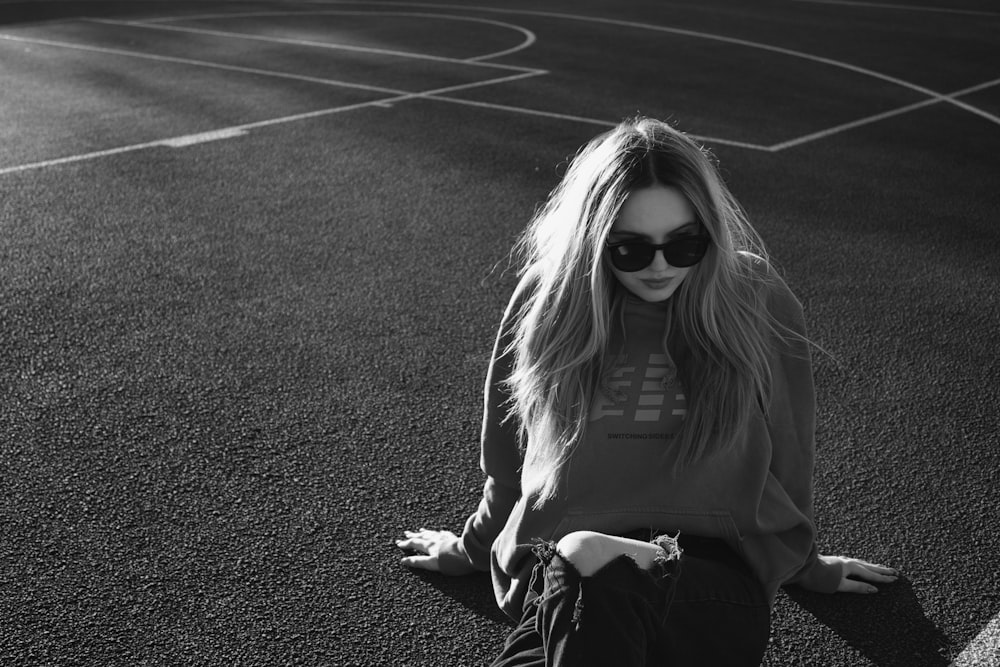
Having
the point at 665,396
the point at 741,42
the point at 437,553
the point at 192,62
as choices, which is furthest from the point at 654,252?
the point at 741,42

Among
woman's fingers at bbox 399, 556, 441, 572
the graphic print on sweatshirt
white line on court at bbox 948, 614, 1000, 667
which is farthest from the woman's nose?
white line on court at bbox 948, 614, 1000, 667

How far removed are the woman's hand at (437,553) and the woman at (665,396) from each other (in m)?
0.66

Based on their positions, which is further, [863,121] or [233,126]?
[863,121]

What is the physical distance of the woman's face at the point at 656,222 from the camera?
253 centimetres

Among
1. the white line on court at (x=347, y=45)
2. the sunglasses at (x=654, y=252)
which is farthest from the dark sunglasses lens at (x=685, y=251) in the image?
the white line on court at (x=347, y=45)

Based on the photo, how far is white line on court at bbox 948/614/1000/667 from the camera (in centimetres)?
311

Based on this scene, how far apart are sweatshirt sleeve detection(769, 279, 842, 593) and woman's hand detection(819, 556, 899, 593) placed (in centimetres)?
69

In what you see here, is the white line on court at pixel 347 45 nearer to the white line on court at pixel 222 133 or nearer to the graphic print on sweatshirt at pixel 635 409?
the white line on court at pixel 222 133

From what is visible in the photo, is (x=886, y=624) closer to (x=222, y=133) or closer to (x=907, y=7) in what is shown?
(x=222, y=133)

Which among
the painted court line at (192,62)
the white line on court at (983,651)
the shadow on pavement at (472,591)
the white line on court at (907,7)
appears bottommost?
the shadow on pavement at (472,591)

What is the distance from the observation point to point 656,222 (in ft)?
8.35

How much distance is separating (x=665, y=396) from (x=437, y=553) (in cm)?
119

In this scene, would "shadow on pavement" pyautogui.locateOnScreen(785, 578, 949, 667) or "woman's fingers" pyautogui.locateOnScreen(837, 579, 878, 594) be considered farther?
"woman's fingers" pyautogui.locateOnScreen(837, 579, 878, 594)

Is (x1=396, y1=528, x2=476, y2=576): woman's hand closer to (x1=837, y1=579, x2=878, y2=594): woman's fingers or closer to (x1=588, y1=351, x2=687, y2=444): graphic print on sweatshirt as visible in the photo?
(x1=588, y1=351, x2=687, y2=444): graphic print on sweatshirt
